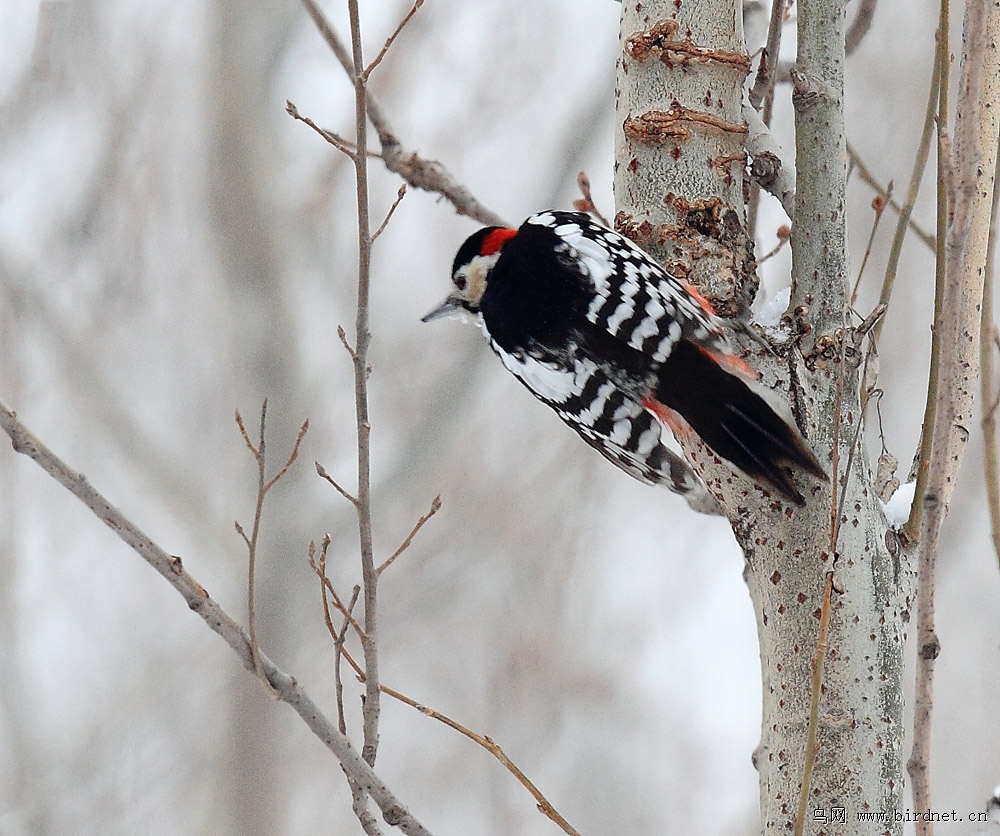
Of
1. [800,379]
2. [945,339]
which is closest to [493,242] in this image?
[800,379]

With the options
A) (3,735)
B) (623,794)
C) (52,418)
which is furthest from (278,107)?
(623,794)

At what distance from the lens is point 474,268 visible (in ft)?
8.19

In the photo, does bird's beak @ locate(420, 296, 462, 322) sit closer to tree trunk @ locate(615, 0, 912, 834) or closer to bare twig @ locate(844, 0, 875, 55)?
tree trunk @ locate(615, 0, 912, 834)

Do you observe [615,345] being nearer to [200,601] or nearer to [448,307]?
[448,307]

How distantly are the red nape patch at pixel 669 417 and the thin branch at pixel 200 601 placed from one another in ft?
2.74

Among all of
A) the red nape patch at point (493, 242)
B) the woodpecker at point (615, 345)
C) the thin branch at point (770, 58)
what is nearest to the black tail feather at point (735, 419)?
the woodpecker at point (615, 345)

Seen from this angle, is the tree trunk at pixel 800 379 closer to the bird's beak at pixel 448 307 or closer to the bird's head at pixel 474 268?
the bird's head at pixel 474 268

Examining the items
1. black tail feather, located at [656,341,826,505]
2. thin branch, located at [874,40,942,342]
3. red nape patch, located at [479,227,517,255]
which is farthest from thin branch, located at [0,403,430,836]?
red nape patch, located at [479,227,517,255]

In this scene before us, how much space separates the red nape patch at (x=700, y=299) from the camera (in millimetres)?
1832

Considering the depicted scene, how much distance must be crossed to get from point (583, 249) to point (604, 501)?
11.1 ft

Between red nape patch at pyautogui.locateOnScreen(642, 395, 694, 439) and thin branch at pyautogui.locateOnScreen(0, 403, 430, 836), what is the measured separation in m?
0.83

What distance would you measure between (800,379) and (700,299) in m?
→ 0.31

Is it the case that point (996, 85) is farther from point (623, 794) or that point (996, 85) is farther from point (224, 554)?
point (623, 794)

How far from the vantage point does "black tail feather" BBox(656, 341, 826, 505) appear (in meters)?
1.50
